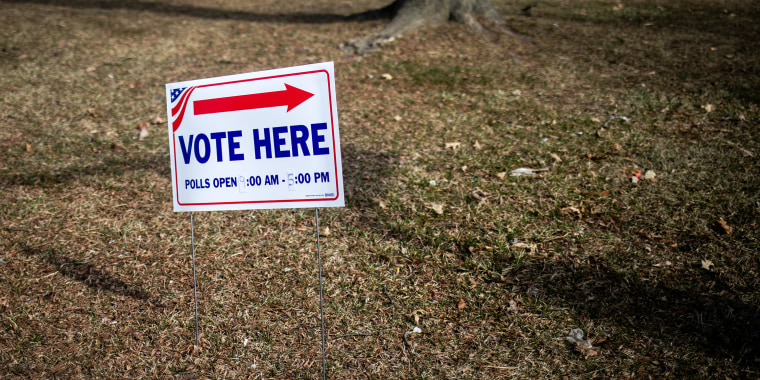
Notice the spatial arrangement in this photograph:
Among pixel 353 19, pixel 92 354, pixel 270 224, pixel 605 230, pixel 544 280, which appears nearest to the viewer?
pixel 92 354

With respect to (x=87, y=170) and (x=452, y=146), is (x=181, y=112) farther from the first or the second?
(x=452, y=146)

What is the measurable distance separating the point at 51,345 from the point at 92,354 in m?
0.29

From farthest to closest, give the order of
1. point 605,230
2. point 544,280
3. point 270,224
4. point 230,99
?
1. point 270,224
2. point 605,230
3. point 544,280
4. point 230,99

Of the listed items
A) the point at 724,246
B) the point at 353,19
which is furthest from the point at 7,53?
the point at 724,246

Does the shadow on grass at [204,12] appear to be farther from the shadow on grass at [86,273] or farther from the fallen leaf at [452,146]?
the shadow on grass at [86,273]

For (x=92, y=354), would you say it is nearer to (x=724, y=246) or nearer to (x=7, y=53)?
(x=724, y=246)

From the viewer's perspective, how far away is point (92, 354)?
284cm

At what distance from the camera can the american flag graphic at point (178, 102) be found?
2717mm

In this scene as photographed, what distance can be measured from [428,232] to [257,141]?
171cm

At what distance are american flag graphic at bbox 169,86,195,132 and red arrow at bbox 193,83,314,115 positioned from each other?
73mm

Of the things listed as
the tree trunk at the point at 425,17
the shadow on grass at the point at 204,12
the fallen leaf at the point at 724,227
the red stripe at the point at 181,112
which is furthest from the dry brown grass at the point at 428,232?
the shadow on grass at the point at 204,12

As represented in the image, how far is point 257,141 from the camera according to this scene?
8.56 ft

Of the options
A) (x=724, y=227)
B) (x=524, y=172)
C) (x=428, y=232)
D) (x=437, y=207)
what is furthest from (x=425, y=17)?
(x=724, y=227)

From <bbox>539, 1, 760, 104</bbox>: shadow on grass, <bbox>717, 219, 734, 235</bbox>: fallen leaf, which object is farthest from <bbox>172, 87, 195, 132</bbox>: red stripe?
<bbox>539, 1, 760, 104</bbox>: shadow on grass
